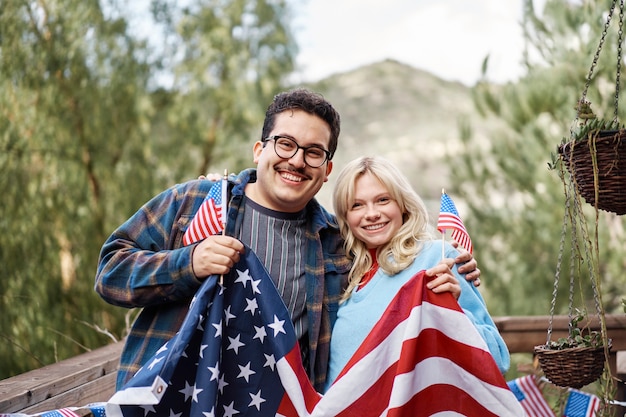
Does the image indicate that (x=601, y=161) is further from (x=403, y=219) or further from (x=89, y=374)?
(x=89, y=374)

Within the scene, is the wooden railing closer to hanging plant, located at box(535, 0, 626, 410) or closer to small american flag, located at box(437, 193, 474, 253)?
hanging plant, located at box(535, 0, 626, 410)

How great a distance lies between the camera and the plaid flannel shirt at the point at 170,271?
2461 mm

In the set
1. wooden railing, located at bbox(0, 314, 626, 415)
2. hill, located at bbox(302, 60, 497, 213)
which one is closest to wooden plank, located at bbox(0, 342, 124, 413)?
wooden railing, located at bbox(0, 314, 626, 415)

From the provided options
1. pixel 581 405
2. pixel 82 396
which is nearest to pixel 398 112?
pixel 581 405

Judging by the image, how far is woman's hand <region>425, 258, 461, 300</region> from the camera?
2.37 meters

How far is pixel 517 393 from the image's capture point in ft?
11.2

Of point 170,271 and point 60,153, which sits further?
point 60,153

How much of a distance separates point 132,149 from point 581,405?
20.9ft

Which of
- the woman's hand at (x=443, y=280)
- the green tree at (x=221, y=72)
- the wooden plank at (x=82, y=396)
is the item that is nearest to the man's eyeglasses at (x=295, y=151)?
the woman's hand at (x=443, y=280)

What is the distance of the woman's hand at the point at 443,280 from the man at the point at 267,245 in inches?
7.9

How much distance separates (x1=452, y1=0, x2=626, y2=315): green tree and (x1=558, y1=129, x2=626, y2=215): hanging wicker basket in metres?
3.95

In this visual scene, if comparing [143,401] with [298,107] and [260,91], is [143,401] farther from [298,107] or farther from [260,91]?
[260,91]

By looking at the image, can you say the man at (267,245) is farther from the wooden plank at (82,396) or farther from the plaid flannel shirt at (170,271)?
the wooden plank at (82,396)

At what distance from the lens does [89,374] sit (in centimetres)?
291
